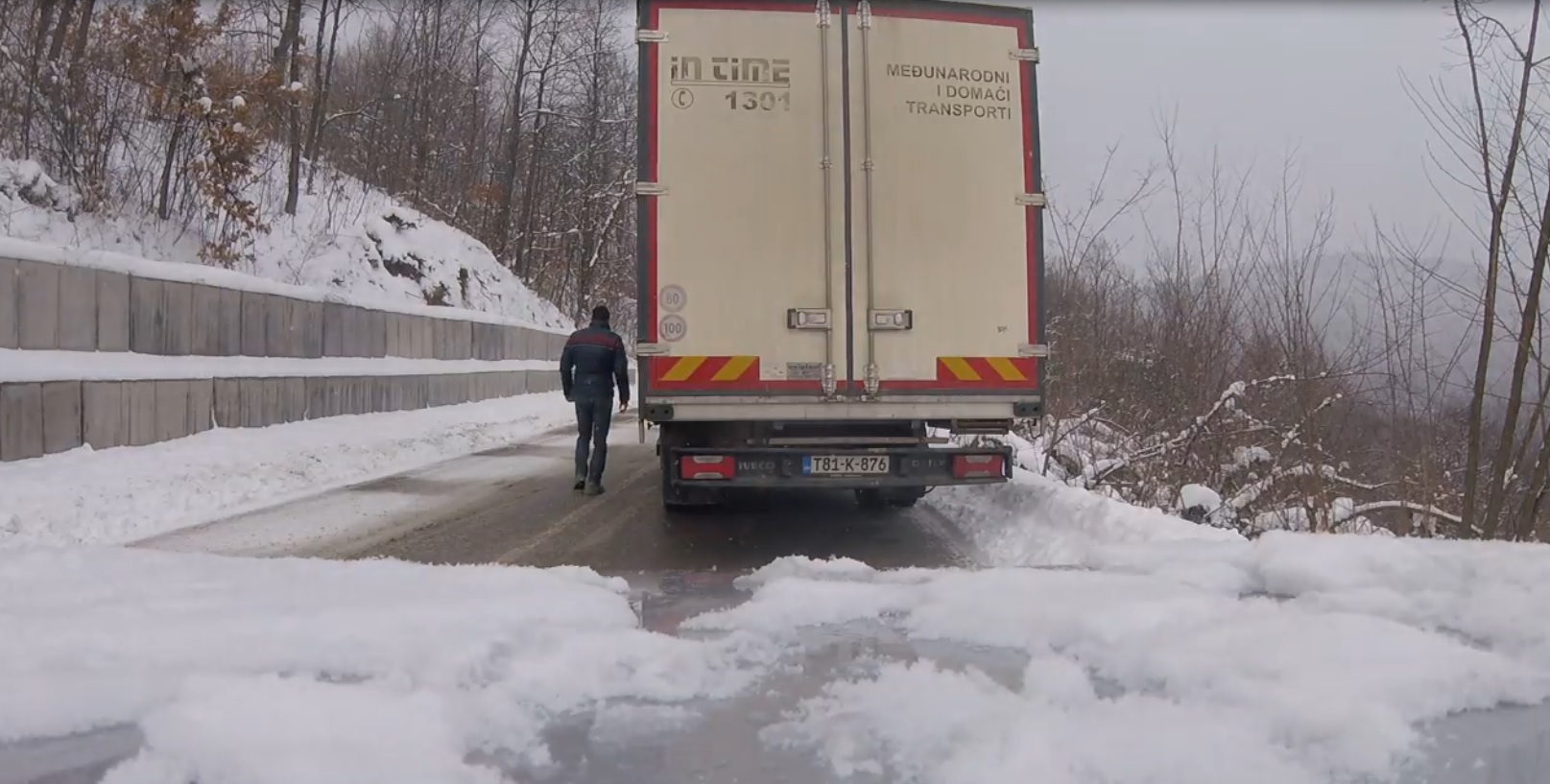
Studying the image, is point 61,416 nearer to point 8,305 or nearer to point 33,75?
point 8,305

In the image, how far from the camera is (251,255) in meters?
19.0

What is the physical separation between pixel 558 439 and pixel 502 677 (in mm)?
14935

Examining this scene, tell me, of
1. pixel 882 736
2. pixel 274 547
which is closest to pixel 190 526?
pixel 274 547

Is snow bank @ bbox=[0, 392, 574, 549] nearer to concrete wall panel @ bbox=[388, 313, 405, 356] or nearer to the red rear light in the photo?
concrete wall panel @ bbox=[388, 313, 405, 356]

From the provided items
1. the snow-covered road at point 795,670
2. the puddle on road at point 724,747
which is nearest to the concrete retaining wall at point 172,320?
the snow-covered road at point 795,670

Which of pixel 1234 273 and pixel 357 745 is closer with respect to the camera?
pixel 357 745

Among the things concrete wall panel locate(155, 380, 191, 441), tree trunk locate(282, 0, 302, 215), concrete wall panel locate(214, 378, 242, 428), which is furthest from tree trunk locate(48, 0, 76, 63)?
concrete wall panel locate(155, 380, 191, 441)

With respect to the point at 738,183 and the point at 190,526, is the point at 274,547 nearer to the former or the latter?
the point at 190,526

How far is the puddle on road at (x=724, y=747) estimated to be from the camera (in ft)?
7.52

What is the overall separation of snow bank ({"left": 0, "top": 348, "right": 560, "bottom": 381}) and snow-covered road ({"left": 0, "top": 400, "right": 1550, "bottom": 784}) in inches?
222

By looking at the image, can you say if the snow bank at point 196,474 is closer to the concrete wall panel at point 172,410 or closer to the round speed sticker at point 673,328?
the concrete wall panel at point 172,410

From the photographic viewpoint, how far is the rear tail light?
7.32 meters

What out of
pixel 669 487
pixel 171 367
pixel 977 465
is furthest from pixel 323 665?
pixel 171 367

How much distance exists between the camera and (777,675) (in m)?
2.96
